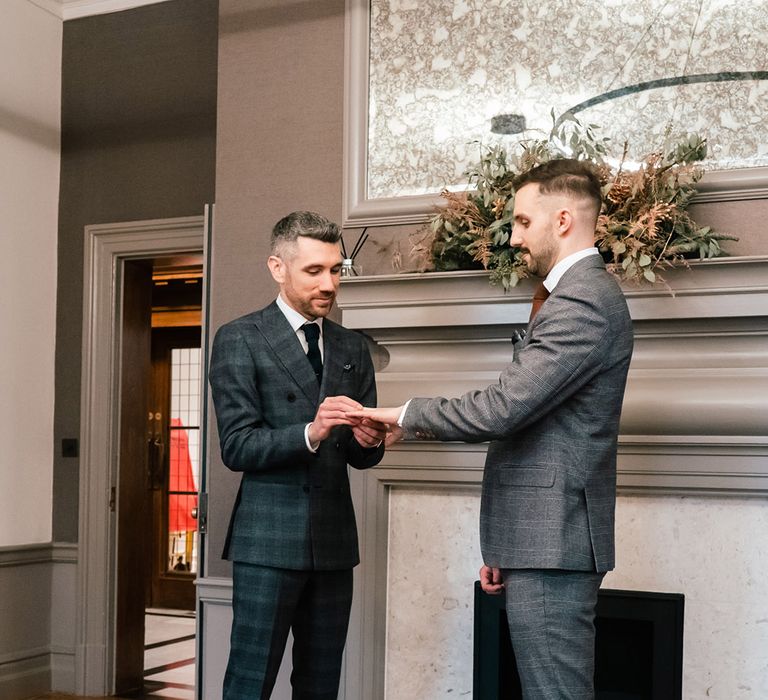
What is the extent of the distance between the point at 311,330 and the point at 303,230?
0.84ft

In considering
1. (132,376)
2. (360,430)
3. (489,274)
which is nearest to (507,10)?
(489,274)

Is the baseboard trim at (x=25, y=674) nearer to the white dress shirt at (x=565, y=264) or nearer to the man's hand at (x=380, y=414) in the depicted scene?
the man's hand at (x=380, y=414)

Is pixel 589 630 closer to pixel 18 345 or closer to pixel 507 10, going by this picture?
pixel 507 10

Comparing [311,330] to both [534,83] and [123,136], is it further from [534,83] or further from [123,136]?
[123,136]

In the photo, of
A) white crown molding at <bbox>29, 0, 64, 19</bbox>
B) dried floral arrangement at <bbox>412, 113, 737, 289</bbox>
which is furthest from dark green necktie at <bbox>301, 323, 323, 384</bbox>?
white crown molding at <bbox>29, 0, 64, 19</bbox>

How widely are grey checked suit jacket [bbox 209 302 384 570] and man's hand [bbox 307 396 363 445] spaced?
5 centimetres

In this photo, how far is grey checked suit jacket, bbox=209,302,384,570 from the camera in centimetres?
246

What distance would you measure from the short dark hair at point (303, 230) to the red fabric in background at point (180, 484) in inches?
255

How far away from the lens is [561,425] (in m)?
2.13

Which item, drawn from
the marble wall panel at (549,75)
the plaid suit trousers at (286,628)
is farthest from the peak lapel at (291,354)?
the marble wall panel at (549,75)

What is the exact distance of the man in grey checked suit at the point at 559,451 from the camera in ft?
6.81

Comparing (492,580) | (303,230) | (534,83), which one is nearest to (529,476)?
(492,580)

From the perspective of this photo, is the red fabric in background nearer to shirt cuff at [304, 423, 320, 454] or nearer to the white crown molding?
the white crown molding

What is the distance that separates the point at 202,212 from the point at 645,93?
2348 millimetres
